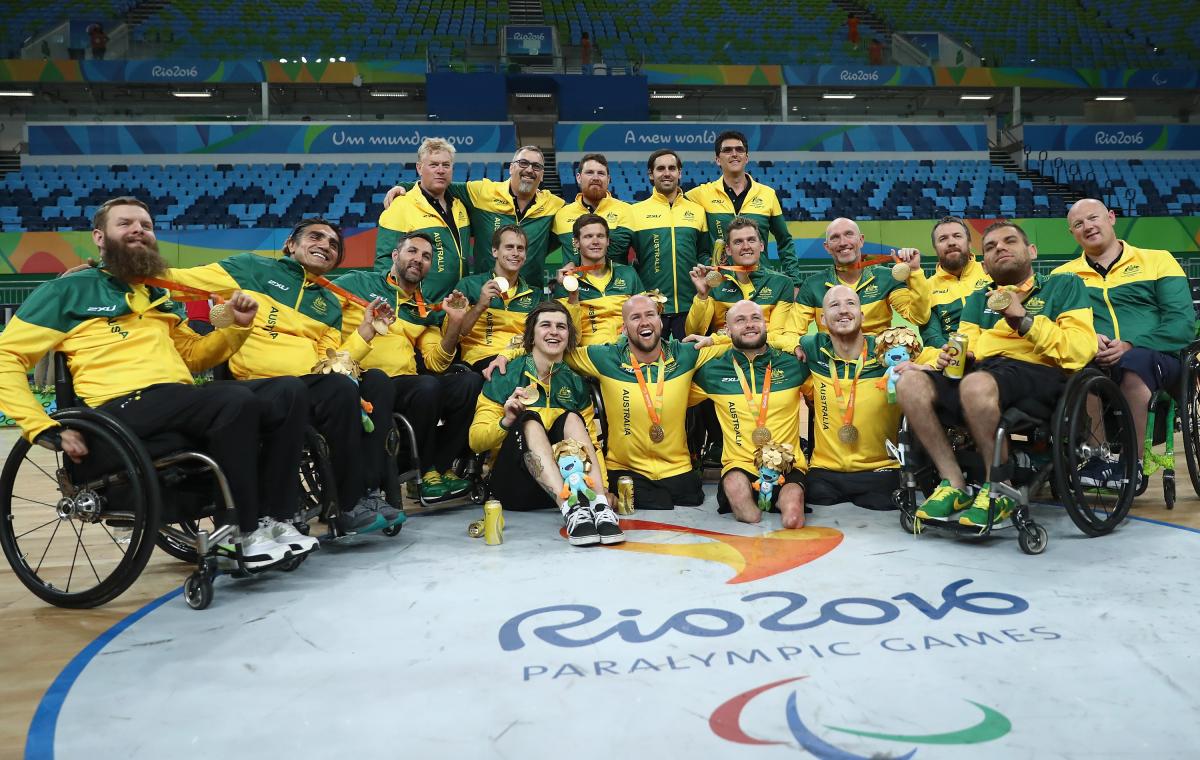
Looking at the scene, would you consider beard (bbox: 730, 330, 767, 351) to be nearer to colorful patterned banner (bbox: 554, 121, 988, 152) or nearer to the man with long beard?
the man with long beard

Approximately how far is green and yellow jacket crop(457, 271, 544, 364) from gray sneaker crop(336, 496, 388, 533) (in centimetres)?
141

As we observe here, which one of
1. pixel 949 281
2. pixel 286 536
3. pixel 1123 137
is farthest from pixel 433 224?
pixel 1123 137

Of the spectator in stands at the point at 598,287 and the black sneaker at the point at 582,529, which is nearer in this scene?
the black sneaker at the point at 582,529

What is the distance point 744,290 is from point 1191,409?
2.38m

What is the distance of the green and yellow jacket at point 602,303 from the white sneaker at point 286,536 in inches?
87.4

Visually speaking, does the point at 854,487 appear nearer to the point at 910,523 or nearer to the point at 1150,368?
the point at 910,523

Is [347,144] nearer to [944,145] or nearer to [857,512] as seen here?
[944,145]

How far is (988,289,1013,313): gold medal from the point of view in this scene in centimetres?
359

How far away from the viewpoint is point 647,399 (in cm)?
449

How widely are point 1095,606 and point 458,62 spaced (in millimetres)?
19216

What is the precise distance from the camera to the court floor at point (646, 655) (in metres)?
2.09

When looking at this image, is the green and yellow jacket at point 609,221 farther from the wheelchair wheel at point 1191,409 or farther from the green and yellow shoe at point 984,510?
the wheelchair wheel at point 1191,409

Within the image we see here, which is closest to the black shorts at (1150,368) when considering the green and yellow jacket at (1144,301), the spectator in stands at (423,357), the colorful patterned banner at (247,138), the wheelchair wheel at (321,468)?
the green and yellow jacket at (1144,301)

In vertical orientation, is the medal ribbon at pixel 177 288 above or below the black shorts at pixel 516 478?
above
